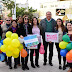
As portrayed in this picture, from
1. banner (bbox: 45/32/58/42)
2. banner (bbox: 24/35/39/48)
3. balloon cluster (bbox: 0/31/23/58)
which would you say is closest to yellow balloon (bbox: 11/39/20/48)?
balloon cluster (bbox: 0/31/23/58)

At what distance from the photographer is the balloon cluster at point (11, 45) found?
417cm

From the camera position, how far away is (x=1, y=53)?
4750 mm

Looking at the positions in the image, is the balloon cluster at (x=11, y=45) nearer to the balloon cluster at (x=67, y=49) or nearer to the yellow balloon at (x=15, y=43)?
the yellow balloon at (x=15, y=43)

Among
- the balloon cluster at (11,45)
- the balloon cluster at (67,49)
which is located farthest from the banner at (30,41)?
the balloon cluster at (67,49)

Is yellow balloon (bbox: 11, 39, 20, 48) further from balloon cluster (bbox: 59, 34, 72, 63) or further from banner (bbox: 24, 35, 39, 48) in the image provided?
balloon cluster (bbox: 59, 34, 72, 63)

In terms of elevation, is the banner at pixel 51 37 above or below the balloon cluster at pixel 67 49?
above

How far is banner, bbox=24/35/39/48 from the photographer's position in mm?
4391

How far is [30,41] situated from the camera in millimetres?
4430

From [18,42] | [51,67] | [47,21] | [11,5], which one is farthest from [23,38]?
[11,5]

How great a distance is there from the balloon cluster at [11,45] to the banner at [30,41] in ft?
0.74

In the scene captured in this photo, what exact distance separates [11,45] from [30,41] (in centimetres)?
61

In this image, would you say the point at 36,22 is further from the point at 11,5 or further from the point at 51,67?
the point at 11,5

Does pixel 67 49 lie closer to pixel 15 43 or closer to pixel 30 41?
pixel 30 41

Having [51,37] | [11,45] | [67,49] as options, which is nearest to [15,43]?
[11,45]
